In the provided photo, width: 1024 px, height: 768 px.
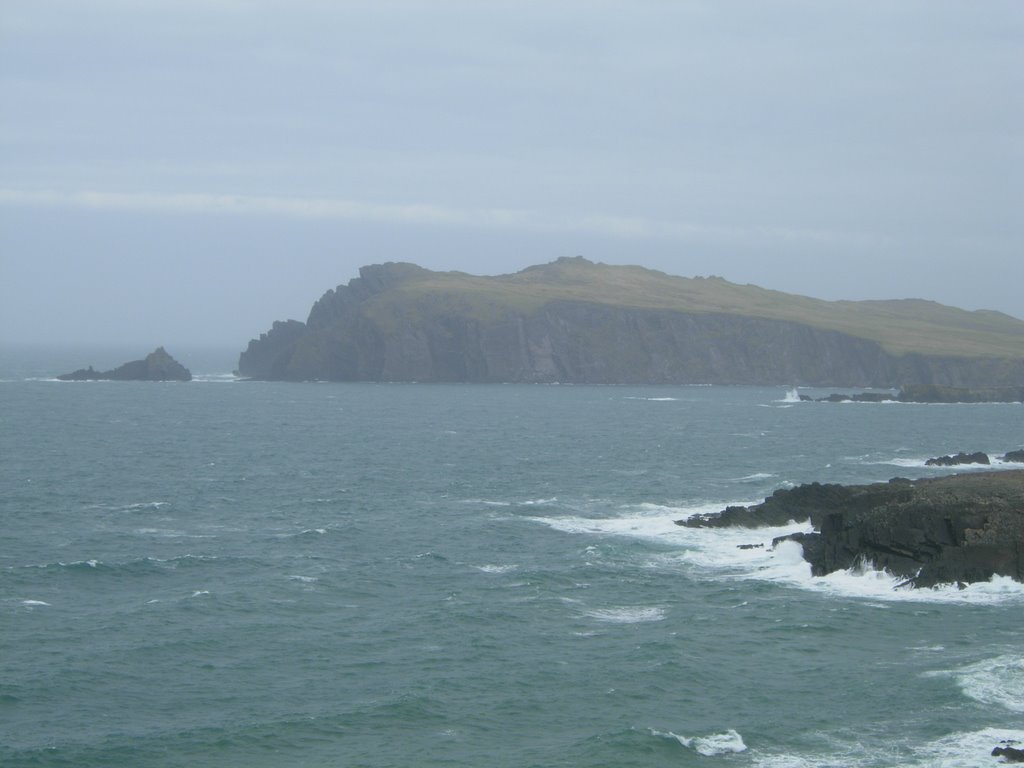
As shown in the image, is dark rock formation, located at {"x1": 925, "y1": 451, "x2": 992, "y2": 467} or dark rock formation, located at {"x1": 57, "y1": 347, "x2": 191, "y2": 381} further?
dark rock formation, located at {"x1": 57, "y1": 347, "x2": 191, "y2": 381}

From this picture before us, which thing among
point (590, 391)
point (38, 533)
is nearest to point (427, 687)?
point (38, 533)

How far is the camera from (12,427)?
109938 millimetres

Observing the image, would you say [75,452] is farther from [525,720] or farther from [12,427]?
[525,720]

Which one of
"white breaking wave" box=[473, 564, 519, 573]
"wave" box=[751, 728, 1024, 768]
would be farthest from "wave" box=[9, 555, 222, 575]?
"wave" box=[751, 728, 1024, 768]

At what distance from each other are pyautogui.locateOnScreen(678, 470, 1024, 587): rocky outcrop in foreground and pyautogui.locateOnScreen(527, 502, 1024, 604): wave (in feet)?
1.54

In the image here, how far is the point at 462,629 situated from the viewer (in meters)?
41.0

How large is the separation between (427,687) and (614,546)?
69.4 feet

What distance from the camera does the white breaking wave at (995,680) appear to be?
33.6 meters

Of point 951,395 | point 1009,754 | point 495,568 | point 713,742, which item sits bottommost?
point 713,742

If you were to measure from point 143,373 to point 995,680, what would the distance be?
565 feet

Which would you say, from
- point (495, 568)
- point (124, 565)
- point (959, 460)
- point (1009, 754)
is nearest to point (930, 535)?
point (495, 568)

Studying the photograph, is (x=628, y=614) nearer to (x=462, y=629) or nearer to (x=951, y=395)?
(x=462, y=629)

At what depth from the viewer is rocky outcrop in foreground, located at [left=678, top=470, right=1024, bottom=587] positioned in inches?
1853

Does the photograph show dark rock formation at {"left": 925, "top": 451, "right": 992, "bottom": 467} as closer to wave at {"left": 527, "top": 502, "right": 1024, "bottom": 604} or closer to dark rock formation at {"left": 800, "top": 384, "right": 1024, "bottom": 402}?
wave at {"left": 527, "top": 502, "right": 1024, "bottom": 604}
